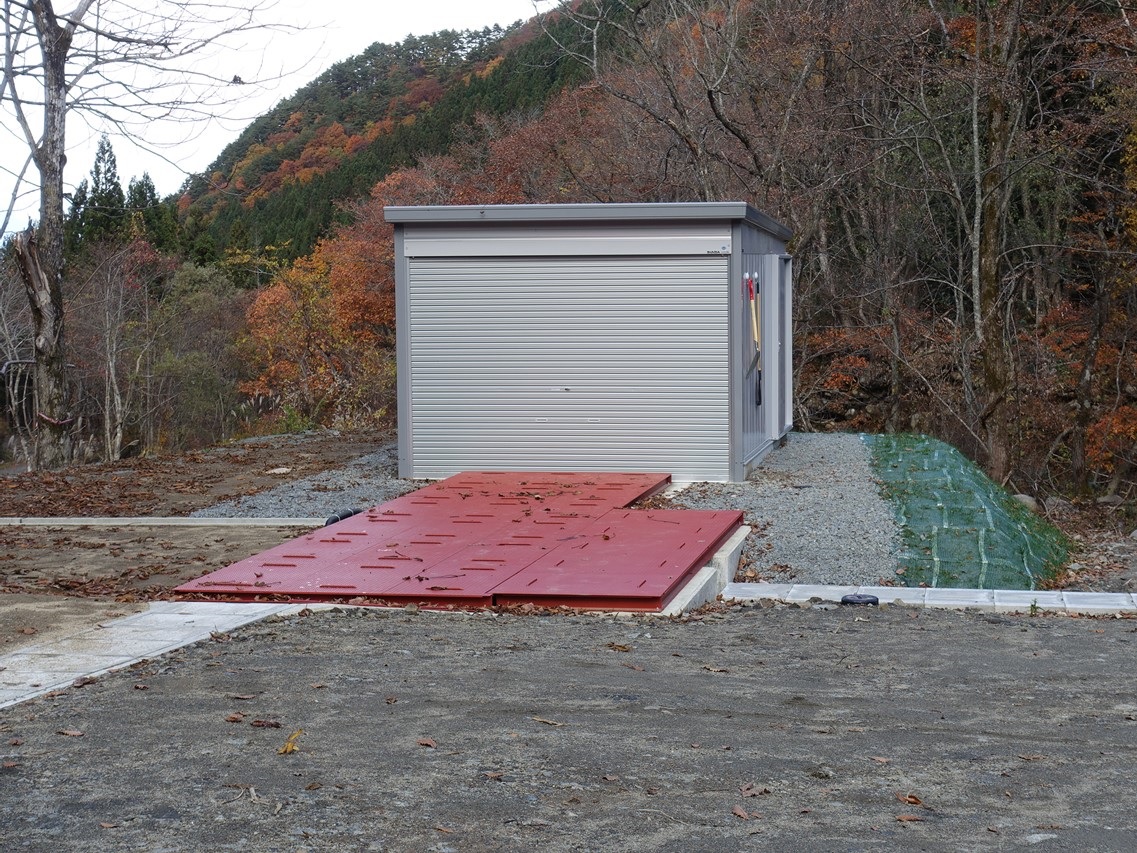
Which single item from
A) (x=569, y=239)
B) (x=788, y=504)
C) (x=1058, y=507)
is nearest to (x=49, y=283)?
(x=569, y=239)

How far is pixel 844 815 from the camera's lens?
Answer: 3832 mm

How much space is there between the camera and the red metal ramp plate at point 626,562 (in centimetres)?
740

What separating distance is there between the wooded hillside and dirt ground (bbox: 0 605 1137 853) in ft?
43.5

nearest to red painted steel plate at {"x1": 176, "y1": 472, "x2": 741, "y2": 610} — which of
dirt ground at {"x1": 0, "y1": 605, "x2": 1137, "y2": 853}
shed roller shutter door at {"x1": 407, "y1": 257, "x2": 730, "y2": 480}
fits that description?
dirt ground at {"x1": 0, "y1": 605, "x2": 1137, "y2": 853}

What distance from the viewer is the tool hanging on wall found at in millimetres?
13547

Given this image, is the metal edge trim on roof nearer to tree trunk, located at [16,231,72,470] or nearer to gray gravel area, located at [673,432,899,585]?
gray gravel area, located at [673,432,899,585]

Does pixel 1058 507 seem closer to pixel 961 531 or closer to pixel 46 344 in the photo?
pixel 961 531

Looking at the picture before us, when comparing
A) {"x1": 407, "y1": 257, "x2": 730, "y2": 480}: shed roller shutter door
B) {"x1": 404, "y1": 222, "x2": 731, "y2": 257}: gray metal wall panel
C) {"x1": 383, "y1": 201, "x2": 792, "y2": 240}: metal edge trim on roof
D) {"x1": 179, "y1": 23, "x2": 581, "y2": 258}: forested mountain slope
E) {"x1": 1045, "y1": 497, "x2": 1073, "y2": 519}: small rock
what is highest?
{"x1": 179, "y1": 23, "x2": 581, "y2": 258}: forested mountain slope

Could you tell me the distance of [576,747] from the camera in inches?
176

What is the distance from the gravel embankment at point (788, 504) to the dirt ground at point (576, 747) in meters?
2.69

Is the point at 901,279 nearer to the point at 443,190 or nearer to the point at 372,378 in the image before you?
the point at 443,190

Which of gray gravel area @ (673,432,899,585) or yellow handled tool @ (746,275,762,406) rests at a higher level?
yellow handled tool @ (746,275,762,406)

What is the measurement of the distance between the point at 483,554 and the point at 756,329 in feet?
19.8

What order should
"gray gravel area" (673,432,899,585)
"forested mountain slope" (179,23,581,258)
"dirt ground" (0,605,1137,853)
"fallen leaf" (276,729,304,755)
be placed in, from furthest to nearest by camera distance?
"forested mountain slope" (179,23,581,258) → "gray gravel area" (673,432,899,585) → "fallen leaf" (276,729,304,755) → "dirt ground" (0,605,1137,853)
